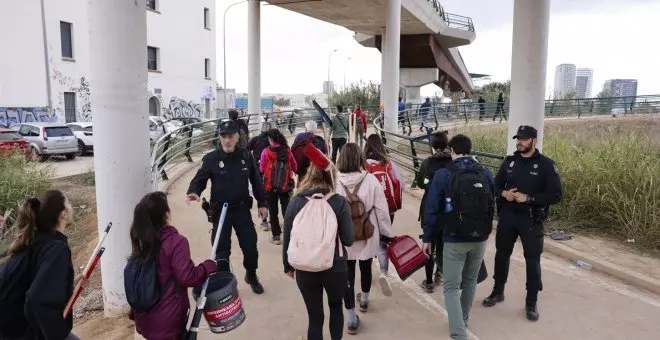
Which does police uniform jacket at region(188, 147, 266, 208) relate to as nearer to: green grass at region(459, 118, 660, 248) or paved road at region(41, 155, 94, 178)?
green grass at region(459, 118, 660, 248)

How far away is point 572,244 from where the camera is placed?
6.95 m

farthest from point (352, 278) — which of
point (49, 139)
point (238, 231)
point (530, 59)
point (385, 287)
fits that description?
point (49, 139)

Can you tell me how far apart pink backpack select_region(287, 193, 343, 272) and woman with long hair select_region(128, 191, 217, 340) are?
2.18 feet

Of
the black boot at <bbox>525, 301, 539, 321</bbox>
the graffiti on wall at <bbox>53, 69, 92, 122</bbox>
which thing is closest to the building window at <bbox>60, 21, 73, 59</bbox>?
the graffiti on wall at <bbox>53, 69, 92, 122</bbox>

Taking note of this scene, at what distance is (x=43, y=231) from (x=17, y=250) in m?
0.15

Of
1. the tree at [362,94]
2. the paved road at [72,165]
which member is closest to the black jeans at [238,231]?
the paved road at [72,165]

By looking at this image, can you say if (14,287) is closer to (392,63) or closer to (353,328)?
(353,328)

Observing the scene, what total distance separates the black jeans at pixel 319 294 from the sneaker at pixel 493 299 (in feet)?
6.67

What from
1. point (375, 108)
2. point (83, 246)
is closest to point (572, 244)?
point (83, 246)

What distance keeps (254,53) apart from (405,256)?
16981 mm

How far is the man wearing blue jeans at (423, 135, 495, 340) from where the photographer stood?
3.94m

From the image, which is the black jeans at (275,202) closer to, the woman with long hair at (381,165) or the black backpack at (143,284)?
the woman with long hair at (381,165)

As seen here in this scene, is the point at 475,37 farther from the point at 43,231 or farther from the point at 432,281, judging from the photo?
the point at 43,231

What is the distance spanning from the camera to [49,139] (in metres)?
19.0
